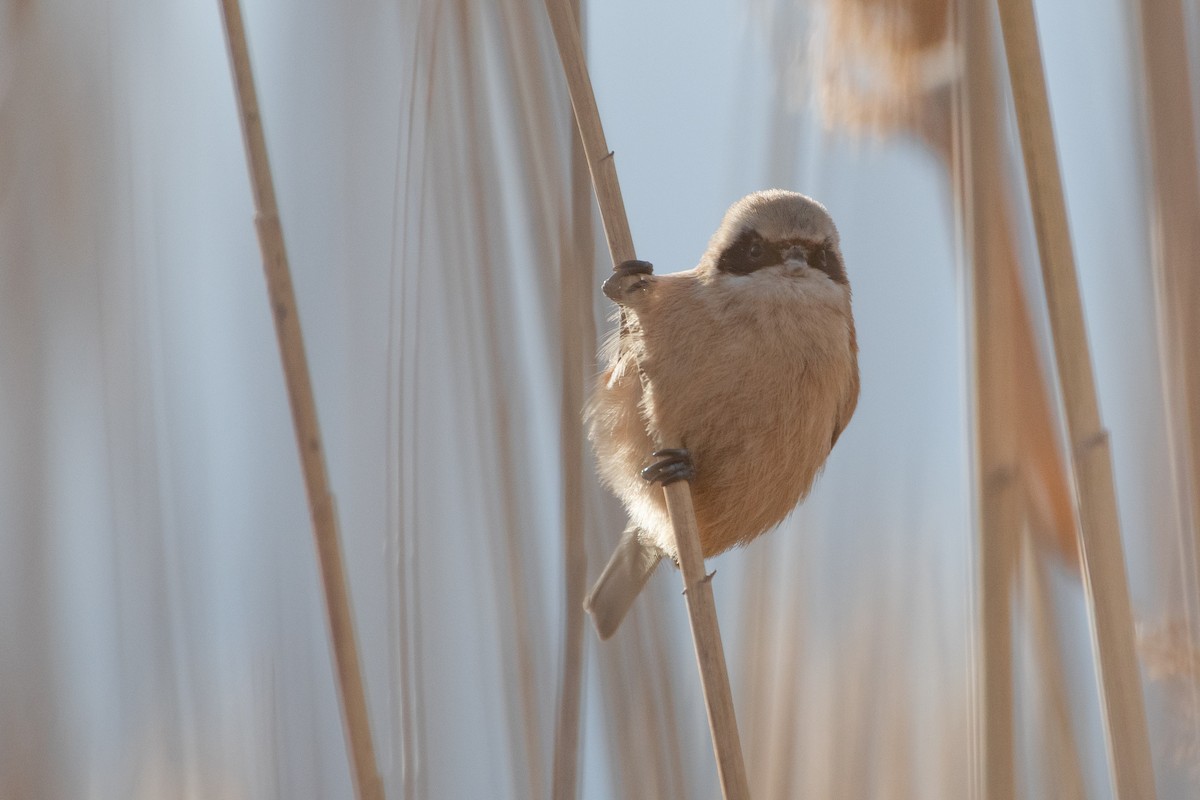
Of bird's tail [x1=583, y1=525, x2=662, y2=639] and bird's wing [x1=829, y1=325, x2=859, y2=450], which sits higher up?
bird's wing [x1=829, y1=325, x2=859, y2=450]

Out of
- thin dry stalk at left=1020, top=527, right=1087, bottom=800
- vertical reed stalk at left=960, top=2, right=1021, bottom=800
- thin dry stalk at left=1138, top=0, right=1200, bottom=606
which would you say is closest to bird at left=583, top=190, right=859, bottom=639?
vertical reed stalk at left=960, top=2, right=1021, bottom=800

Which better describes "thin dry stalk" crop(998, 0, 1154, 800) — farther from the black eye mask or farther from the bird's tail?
the bird's tail

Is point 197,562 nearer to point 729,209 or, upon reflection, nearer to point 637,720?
point 637,720

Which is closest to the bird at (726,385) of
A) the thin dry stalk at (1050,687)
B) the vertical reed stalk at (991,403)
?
the vertical reed stalk at (991,403)

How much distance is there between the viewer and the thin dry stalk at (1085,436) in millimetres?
1167

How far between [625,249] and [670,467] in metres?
0.37

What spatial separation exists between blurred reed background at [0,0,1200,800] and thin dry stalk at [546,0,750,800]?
0.26 meters

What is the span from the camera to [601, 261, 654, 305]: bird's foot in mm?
1403

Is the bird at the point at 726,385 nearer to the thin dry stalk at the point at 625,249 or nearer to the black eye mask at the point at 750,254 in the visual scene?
the black eye mask at the point at 750,254

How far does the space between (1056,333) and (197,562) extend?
1.22 metres

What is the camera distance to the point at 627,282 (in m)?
1.53

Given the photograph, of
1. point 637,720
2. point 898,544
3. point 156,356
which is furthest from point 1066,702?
point 156,356

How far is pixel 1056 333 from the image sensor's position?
4.03ft

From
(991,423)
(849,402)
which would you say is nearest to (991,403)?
(991,423)
